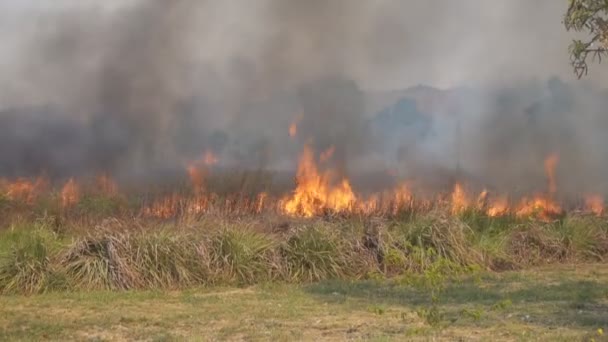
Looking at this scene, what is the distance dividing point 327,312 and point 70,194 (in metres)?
10.3

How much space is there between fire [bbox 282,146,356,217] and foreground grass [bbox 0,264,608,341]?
6145 millimetres

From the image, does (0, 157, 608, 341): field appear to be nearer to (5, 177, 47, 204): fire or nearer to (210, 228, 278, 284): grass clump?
(210, 228, 278, 284): grass clump

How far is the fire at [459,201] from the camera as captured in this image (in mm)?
15850

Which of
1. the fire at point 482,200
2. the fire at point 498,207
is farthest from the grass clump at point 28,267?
the fire at point 498,207

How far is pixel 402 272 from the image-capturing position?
1326 cm

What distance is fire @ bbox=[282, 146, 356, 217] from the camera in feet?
62.0

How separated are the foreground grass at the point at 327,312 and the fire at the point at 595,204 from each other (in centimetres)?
661

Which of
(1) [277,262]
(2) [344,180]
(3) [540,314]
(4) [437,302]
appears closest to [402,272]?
(1) [277,262]

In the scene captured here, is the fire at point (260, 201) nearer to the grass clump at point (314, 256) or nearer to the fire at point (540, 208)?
the grass clump at point (314, 256)

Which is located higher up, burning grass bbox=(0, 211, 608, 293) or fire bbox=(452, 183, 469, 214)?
fire bbox=(452, 183, 469, 214)

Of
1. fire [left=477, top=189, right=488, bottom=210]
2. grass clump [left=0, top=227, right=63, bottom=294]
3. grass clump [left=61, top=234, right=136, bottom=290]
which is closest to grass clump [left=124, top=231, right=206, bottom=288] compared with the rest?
grass clump [left=61, top=234, right=136, bottom=290]

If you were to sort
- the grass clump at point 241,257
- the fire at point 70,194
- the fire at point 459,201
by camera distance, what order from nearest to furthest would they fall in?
the grass clump at point 241,257, the fire at point 459,201, the fire at point 70,194

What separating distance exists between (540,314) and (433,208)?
6350 mm

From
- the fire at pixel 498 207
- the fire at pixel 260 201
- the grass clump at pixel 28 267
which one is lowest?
the grass clump at pixel 28 267
